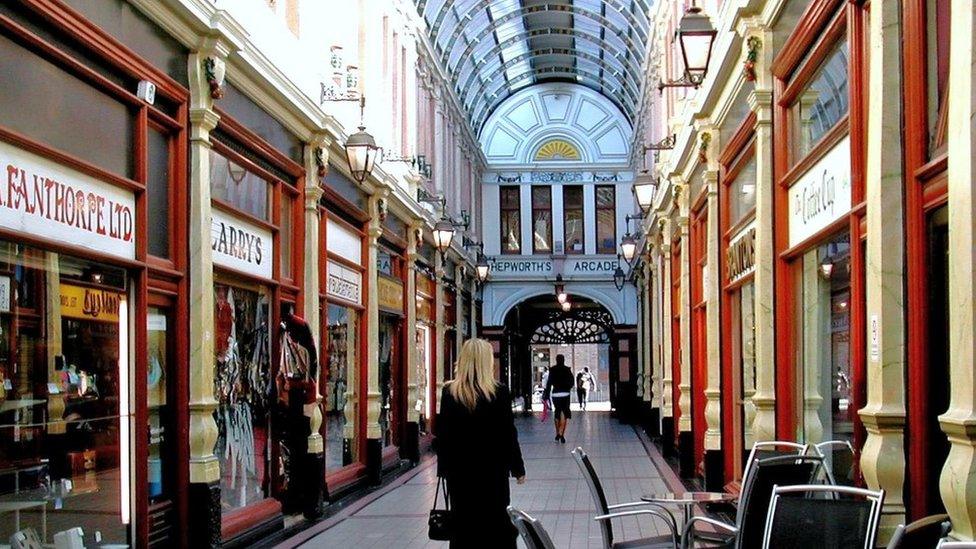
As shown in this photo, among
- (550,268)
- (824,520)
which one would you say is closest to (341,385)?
(824,520)

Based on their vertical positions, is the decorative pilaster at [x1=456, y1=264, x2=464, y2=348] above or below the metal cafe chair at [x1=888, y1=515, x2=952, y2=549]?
above

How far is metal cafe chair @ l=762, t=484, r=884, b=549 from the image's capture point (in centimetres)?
438

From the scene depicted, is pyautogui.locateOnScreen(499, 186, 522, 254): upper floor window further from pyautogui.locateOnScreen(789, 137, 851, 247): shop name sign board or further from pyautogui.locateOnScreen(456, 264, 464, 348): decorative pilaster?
pyautogui.locateOnScreen(789, 137, 851, 247): shop name sign board

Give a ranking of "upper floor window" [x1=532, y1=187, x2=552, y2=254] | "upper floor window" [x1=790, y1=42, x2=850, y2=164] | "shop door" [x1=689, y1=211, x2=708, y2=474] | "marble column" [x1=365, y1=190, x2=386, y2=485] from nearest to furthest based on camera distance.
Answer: "upper floor window" [x1=790, y1=42, x2=850, y2=164]
"shop door" [x1=689, y1=211, x2=708, y2=474]
"marble column" [x1=365, y1=190, x2=386, y2=485]
"upper floor window" [x1=532, y1=187, x2=552, y2=254]

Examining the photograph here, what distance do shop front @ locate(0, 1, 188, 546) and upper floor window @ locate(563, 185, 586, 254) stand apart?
83.6 feet

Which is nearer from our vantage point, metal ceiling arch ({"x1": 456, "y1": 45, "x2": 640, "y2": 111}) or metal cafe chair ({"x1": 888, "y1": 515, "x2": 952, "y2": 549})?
metal cafe chair ({"x1": 888, "y1": 515, "x2": 952, "y2": 549})

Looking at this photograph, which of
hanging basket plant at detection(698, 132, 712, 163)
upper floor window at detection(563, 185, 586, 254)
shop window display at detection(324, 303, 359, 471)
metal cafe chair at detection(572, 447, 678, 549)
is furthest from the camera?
upper floor window at detection(563, 185, 586, 254)

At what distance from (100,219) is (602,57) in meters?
25.2

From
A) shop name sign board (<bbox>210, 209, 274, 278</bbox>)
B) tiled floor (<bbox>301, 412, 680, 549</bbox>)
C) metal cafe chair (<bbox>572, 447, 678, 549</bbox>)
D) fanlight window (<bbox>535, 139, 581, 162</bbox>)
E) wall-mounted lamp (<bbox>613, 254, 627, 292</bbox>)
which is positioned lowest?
tiled floor (<bbox>301, 412, 680, 549</bbox>)

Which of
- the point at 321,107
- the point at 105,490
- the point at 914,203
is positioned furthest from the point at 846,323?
the point at 321,107

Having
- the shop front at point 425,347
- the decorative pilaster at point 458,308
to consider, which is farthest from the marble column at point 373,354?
the decorative pilaster at point 458,308

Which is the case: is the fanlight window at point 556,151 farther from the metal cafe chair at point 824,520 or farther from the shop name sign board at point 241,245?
the metal cafe chair at point 824,520

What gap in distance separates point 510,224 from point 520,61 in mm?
4232

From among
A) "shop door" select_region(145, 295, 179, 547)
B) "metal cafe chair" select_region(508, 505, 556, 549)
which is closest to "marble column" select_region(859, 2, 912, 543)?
"metal cafe chair" select_region(508, 505, 556, 549)
